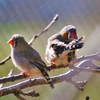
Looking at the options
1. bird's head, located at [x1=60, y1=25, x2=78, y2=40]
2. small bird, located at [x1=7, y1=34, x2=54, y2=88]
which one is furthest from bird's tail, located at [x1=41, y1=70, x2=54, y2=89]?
bird's head, located at [x1=60, y1=25, x2=78, y2=40]

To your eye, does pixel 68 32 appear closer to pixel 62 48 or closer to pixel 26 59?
pixel 62 48

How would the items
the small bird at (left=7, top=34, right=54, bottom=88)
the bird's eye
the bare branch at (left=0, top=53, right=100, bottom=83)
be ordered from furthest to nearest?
the bird's eye, the small bird at (left=7, top=34, right=54, bottom=88), the bare branch at (left=0, top=53, right=100, bottom=83)

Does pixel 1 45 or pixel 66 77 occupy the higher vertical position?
pixel 1 45

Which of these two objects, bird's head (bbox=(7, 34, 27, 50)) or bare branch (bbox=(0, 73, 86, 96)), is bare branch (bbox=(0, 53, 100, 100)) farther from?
bird's head (bbox=(7, 34, 27, 50))

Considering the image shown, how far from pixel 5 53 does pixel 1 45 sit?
0.20ft

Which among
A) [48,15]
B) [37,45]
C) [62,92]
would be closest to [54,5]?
[48,15]

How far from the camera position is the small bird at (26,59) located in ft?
2.76

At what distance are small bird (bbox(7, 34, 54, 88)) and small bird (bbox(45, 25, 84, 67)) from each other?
9cm

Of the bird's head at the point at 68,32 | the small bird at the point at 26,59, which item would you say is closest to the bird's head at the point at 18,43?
the small bird at the point at 26,59

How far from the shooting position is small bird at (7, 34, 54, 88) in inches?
33.1

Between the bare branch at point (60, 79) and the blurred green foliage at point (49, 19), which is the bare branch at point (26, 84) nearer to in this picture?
the bare branch at point (60, 79)

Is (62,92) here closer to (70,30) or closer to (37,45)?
(37,45)

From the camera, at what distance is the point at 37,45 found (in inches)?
41.6

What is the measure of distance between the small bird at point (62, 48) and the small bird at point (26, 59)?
3.5 inches
